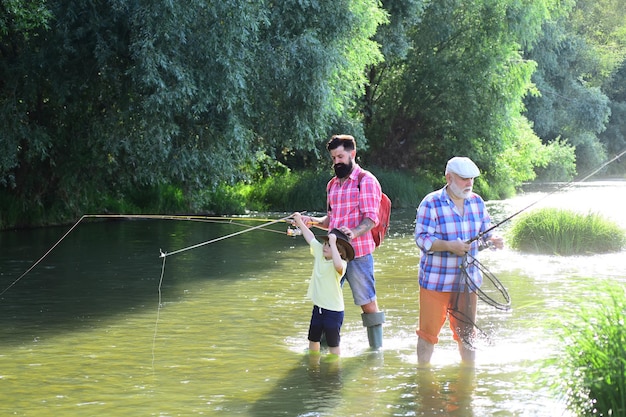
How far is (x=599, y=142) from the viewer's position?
192ft

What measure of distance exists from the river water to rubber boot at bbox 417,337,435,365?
165 mm

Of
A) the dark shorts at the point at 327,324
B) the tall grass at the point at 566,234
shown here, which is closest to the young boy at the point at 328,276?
the dark shorts at the point at 327,324

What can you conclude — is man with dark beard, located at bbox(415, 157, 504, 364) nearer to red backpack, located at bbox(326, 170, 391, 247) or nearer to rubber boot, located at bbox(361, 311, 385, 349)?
red backpack, located at bbox(326, 170, 391, 247)

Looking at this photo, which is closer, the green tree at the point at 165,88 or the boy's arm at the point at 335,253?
the boy's arm at the point at 335,253

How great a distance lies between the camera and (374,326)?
341 inches

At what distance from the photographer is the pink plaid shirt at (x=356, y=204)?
7984mm

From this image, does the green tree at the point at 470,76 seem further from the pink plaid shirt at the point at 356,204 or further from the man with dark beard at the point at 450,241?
the man with dark beard at the point at 450,241

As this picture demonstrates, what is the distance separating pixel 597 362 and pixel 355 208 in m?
3.03

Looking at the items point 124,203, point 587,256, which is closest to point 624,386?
point 587,256

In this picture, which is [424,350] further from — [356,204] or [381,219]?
[356,204]

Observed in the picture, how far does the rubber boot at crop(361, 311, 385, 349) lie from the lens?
27.8 ft

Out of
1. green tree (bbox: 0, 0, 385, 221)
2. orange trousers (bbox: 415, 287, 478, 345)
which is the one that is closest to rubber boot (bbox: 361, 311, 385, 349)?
orange trousers (bbox: 415, 287, 478, 345)

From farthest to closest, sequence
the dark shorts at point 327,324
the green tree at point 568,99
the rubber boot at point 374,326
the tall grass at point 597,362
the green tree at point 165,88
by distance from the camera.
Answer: the green tree at point 568,99, the green tree at point 165,88, the rubber boot at point 374,326, the dark shorts at point 327,324, the tall grass at point 597,362

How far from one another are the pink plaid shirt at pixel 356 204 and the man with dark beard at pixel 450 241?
2.62 ft
